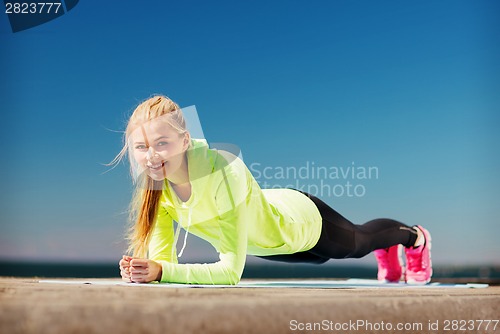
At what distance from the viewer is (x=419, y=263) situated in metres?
1.63

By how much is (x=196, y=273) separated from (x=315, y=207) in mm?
481

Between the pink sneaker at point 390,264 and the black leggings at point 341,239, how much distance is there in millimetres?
138


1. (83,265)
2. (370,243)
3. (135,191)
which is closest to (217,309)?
(135,191)

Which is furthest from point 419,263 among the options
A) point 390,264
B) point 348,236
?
point 348,236

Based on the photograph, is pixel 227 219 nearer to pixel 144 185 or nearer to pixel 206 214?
pixel 206 214

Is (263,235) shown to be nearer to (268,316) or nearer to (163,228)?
(163,228)

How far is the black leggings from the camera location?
4.55 feet

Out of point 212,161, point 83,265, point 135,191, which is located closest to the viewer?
point 212,161

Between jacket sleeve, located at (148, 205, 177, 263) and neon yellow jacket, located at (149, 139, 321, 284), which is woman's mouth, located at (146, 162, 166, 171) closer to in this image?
neon yellow jacket, located at (149, 139, 321, 284)

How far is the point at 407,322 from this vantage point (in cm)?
52

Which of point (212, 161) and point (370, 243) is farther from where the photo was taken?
point (370, 243)

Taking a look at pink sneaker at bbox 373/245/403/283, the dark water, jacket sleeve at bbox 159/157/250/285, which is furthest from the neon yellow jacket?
the dark water

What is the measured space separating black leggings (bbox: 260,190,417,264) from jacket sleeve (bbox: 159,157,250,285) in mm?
360

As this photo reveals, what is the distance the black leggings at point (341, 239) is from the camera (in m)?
1.39
